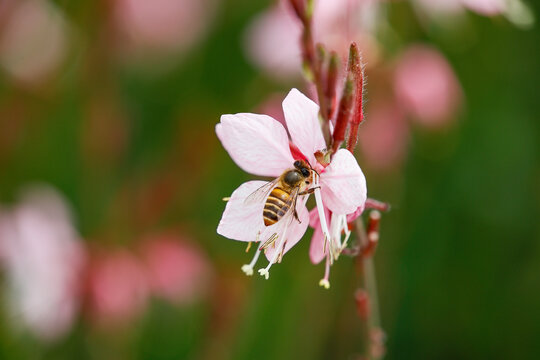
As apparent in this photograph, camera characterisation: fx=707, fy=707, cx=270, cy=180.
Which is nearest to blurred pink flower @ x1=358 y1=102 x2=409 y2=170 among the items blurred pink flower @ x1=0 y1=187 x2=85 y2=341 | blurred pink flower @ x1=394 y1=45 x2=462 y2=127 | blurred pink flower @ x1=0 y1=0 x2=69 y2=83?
blurred pink flower @ x1=394 y1=45 x2=462 y2=127

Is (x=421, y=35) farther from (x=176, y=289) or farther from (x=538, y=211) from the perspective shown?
(x=176, y=289)

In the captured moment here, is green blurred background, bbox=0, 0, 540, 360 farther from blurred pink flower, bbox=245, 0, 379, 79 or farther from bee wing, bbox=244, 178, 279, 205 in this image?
bee wing, bbox=244, 178, 279, 205

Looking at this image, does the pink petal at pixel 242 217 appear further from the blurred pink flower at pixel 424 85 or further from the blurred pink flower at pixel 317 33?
the blurred pink flower at pixel 424 85

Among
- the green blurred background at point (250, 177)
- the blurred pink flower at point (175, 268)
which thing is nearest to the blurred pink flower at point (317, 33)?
the green blurred background at point (250, 177)

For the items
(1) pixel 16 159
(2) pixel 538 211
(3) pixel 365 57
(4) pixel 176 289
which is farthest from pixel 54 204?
(2) pixel 538 211

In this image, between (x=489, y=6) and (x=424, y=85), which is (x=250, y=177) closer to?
(x=424, y=85)

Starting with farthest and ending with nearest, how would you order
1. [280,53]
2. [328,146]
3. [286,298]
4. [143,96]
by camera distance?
[143,96]
[280,53]
[286,298]
[328,146]
